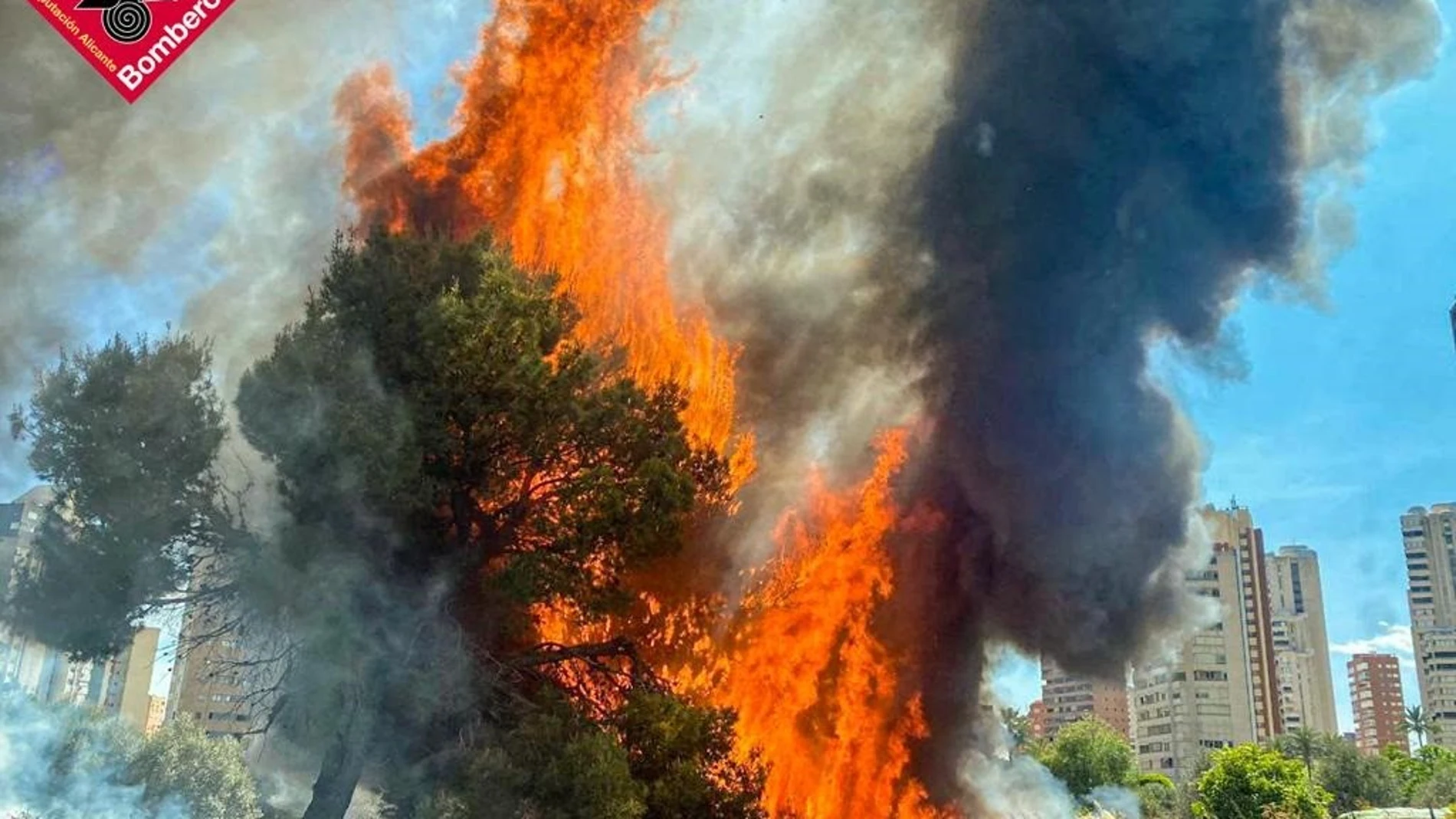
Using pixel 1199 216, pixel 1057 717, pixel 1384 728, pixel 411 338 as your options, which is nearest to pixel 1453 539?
pixel 1384 728

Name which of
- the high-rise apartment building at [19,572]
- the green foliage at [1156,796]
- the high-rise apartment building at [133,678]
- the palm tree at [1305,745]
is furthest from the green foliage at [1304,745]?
the high-rise apartment building at [19,572]

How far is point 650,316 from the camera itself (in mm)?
24062

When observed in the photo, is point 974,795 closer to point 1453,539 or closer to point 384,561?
point 384,561

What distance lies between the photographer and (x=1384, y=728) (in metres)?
194

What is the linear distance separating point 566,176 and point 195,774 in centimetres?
1772

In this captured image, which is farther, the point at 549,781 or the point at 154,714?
the point at 154,714

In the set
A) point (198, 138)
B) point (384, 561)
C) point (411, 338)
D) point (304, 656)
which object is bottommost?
point (304, 656)

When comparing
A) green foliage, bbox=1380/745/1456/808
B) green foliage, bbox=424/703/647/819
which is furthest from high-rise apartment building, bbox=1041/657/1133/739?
green foliage, bbox=424/703/647/819

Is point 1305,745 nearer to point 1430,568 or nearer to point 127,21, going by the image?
point 127,21

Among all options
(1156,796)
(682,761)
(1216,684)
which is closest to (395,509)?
(682,761)

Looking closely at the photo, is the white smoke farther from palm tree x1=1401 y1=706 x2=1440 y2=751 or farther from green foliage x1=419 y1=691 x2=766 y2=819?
palm tree x1=1401 y1=706 x2=1440 y2=751

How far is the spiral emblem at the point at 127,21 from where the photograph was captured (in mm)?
19172

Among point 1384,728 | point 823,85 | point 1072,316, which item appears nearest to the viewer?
point 1072,316

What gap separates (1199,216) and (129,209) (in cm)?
2367
